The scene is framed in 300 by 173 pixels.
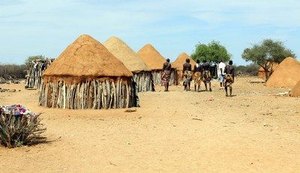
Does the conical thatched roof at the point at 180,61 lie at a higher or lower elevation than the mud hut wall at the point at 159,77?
higher

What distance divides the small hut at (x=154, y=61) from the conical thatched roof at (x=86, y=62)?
16895mm

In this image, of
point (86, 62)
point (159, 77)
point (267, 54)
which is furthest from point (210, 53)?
point (86, 62)

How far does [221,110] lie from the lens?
1539cm

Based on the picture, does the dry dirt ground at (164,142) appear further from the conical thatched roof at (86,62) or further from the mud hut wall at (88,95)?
the conical thatched roof at (86,62)

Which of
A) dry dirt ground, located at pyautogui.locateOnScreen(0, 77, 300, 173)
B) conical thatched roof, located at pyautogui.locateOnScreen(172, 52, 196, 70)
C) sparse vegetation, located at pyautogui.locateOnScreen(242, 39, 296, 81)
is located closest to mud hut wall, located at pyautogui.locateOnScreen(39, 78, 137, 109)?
dry dirt ground, located at pyautogui.locateOnScreen(0, 77, 300, 173)

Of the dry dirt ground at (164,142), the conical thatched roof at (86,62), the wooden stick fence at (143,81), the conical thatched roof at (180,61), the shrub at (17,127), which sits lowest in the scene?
the dry dirt ground at (164,142)

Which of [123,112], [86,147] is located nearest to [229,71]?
[123,112]

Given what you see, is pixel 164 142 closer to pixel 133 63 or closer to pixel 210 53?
pixel 133 63

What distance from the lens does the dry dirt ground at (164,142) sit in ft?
25.1

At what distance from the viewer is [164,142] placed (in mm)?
9594

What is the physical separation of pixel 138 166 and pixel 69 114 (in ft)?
22.1

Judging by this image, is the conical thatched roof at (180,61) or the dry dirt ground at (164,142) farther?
the conical thatched roof at (180,61)

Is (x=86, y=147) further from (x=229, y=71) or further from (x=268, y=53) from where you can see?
(x=268, y=53)

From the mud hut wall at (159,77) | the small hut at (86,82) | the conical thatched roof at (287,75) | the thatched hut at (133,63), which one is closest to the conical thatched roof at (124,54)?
the thatched hut at (133,63)
